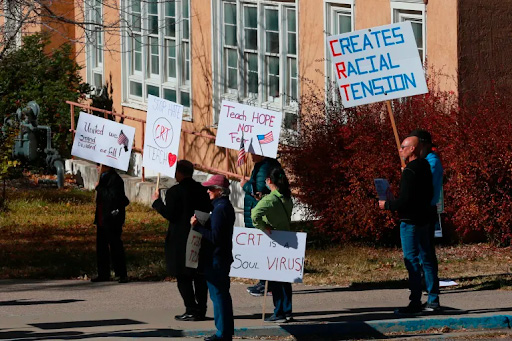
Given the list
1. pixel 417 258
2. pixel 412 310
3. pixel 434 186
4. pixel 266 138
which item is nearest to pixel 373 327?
pixel 412 310

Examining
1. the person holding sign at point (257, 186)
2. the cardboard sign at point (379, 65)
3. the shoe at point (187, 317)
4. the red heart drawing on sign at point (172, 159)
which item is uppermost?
the cardboard sign at point (379, 65)

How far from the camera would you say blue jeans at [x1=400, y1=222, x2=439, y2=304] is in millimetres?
11131

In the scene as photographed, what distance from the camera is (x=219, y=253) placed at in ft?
32.7

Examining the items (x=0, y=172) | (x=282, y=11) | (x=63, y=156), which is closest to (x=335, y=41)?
(x=282, y=11)

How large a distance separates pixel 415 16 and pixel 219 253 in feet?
24.6

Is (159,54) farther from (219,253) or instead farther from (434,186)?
(219,253)

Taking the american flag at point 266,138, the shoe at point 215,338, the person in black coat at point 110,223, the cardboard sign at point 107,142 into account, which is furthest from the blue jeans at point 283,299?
the cardboard sign at point 107,142

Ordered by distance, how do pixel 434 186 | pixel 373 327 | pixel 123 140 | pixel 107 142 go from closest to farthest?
pixel 373 327 < pixel 434 186 < pixel 123 140 < pixel 107 142

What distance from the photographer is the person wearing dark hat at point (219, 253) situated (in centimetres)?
989

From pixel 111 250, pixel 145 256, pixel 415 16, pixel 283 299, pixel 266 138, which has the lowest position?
pixel 283 299

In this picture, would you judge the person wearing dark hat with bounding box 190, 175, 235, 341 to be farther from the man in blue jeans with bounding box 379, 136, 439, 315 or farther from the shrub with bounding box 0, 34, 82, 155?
the shrub with bounding box 0, 34, 82, 155

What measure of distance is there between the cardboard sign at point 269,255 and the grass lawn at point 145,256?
251 centimetres

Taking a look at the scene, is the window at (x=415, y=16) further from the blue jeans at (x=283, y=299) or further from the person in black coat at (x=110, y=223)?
the blue jeans at (x=283, y=299)

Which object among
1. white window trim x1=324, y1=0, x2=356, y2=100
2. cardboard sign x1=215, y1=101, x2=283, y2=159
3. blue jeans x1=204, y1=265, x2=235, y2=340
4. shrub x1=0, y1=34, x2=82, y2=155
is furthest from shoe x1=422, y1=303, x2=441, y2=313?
shrub x1=0, y1=34, x2=82, y2=155
